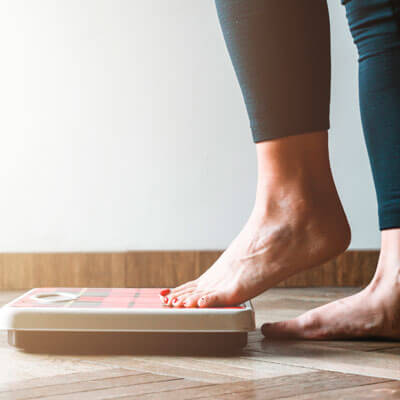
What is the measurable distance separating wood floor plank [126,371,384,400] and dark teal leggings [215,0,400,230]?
9.8 inches

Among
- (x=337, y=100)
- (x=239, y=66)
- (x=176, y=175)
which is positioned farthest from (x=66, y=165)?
(x=239, y=66)

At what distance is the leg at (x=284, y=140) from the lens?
75 centimetres

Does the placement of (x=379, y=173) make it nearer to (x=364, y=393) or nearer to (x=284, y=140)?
(x=284, y=140)

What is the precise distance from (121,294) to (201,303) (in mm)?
139

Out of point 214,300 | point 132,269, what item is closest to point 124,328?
point 214,300

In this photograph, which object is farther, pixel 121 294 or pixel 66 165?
pixel 66 165

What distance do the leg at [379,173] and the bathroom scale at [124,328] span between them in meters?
0.12

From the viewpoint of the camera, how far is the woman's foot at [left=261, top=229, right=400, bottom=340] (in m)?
0.74

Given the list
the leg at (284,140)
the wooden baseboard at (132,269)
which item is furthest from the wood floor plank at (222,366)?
the wooden baseboard at (132,269)

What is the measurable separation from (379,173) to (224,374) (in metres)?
0.33

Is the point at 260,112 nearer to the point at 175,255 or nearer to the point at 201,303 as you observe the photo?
the point at 201,303

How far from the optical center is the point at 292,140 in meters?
0.76

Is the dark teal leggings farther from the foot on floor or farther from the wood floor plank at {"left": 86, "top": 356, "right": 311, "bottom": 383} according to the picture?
the wood floor plank at {"left": 86, "top": 356, "right": 311, "bottom": 383}

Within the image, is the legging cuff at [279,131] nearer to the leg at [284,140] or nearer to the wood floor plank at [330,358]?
the leg at [284,140]
